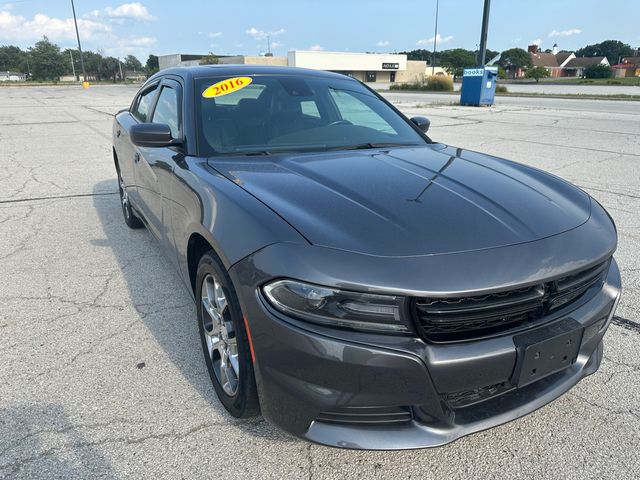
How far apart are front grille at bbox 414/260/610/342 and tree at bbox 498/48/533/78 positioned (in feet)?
313

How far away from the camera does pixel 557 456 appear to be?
206 centimetres

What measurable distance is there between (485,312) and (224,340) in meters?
1.18

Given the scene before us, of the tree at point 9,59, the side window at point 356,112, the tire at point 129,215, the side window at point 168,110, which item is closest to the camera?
the side window at point 168,110

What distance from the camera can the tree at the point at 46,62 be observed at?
273 feet

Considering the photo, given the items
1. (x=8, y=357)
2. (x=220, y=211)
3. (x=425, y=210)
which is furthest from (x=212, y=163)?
(x=8, y=357)

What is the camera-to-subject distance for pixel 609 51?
120 meters

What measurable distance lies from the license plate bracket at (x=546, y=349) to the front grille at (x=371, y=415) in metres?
0.44

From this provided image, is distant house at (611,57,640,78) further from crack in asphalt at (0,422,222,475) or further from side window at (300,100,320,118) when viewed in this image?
crack in asphalt at (0,422,222,475)

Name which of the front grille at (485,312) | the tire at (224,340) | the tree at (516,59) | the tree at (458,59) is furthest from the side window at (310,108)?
the tree at (516,59)

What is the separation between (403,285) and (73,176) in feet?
23.7

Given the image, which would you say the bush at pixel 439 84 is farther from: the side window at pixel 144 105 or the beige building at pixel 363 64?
the beige building at pixel 363 64

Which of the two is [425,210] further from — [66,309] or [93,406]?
[66,309]

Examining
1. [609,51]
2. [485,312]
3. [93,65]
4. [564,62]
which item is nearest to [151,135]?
[485,312]

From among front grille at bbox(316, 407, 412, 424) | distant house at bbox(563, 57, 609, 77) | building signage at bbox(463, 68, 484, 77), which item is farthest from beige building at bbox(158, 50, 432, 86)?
front grille at bbox(316, 407, 412, 424)
